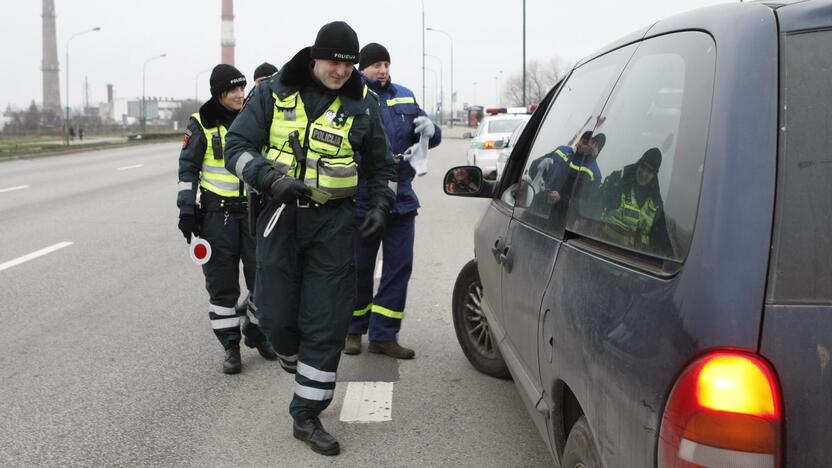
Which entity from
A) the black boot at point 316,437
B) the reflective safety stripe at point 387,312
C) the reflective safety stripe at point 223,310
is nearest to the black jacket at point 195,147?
the reflective safety stripe at point 223,310

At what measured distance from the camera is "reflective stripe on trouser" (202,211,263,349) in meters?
5.03

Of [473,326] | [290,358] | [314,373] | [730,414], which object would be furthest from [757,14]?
[473,326]

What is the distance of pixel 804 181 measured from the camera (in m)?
1.80

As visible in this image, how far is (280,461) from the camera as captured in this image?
3.66m

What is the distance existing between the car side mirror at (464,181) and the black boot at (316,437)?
129cm

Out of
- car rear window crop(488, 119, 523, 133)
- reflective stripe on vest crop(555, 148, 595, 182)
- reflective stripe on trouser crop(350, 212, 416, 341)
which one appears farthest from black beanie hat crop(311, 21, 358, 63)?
car rear window crop(488, 119, 523, 133)

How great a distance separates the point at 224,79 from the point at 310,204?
164 centimetres

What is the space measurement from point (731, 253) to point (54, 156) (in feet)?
107

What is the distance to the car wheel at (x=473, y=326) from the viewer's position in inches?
186

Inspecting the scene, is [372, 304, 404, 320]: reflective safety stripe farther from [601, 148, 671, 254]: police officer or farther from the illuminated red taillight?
the illuminated red taillight

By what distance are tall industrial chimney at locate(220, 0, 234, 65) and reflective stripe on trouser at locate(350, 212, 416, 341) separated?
9768 cm

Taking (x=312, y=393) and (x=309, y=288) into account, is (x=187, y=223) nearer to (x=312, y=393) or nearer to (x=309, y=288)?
(x=309, y=288)

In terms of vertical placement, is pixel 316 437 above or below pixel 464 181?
below

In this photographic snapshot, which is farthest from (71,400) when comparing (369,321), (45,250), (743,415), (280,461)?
(45,250)
